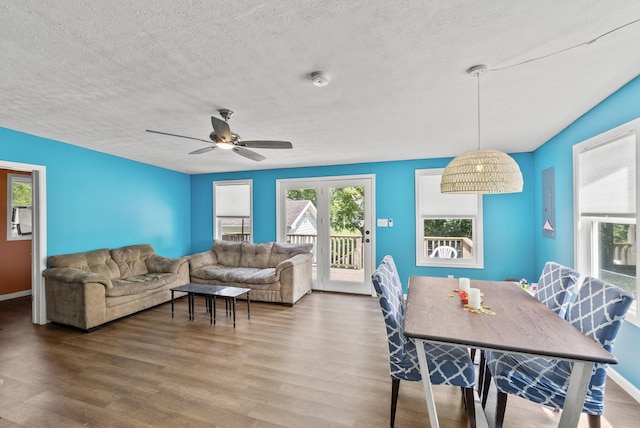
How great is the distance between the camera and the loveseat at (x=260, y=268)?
14.3 feet

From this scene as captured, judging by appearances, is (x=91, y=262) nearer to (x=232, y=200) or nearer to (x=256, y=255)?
(x=256, y=255)

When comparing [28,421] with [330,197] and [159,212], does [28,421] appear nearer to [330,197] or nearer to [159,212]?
[159,212]

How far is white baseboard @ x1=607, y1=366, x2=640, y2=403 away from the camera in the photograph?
2075 millimetres

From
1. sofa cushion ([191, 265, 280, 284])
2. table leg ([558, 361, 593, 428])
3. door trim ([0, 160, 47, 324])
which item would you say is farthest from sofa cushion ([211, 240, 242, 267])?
table leg ([558, 361, 593, 428])

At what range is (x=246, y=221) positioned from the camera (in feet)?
19.3

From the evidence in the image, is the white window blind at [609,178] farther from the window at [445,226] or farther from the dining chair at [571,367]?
the window at [445,226]

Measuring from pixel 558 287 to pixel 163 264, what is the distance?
5202 mm

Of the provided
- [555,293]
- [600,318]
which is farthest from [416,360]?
[555,293]

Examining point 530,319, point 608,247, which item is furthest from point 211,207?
point 608,247

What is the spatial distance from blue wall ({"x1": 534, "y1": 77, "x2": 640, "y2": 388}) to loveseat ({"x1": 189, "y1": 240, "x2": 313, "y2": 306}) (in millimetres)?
3560

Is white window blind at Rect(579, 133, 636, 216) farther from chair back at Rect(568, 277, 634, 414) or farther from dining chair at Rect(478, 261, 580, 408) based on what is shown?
chair back at Rect(568, 277, 634, 414)

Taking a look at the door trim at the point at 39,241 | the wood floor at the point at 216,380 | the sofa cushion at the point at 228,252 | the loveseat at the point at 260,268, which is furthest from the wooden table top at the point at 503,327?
the door trim at the point at 39,241

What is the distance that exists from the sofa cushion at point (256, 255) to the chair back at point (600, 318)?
433 cm

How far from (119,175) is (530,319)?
18.7 ft
